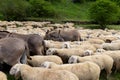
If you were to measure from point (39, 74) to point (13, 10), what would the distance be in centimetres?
3944

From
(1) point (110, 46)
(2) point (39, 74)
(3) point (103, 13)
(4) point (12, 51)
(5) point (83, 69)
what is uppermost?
(4) point (12, 51)

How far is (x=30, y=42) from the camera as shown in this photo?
44.6 ft

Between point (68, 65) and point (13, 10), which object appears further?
point (13, 10)

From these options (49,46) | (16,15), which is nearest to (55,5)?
(16,15)

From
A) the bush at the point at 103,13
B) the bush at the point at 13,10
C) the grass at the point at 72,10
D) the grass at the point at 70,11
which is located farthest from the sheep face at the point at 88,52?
the grass at the point at 72,10

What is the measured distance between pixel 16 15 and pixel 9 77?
37632 millimetres

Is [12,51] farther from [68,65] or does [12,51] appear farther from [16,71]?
[68,65]

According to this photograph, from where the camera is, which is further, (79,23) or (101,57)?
(79,23)

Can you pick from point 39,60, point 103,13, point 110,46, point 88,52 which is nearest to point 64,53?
point 88,52

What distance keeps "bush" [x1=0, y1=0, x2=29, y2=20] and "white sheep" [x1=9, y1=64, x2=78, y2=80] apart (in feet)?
126

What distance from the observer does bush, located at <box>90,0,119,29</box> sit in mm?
42750

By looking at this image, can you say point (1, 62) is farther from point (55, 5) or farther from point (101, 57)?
point (55, 5)

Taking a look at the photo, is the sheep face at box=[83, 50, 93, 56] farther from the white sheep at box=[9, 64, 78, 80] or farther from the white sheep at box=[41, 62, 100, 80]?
the white sheep at box=[9, 64, 78, 80]

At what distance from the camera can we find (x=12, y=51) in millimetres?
11352
